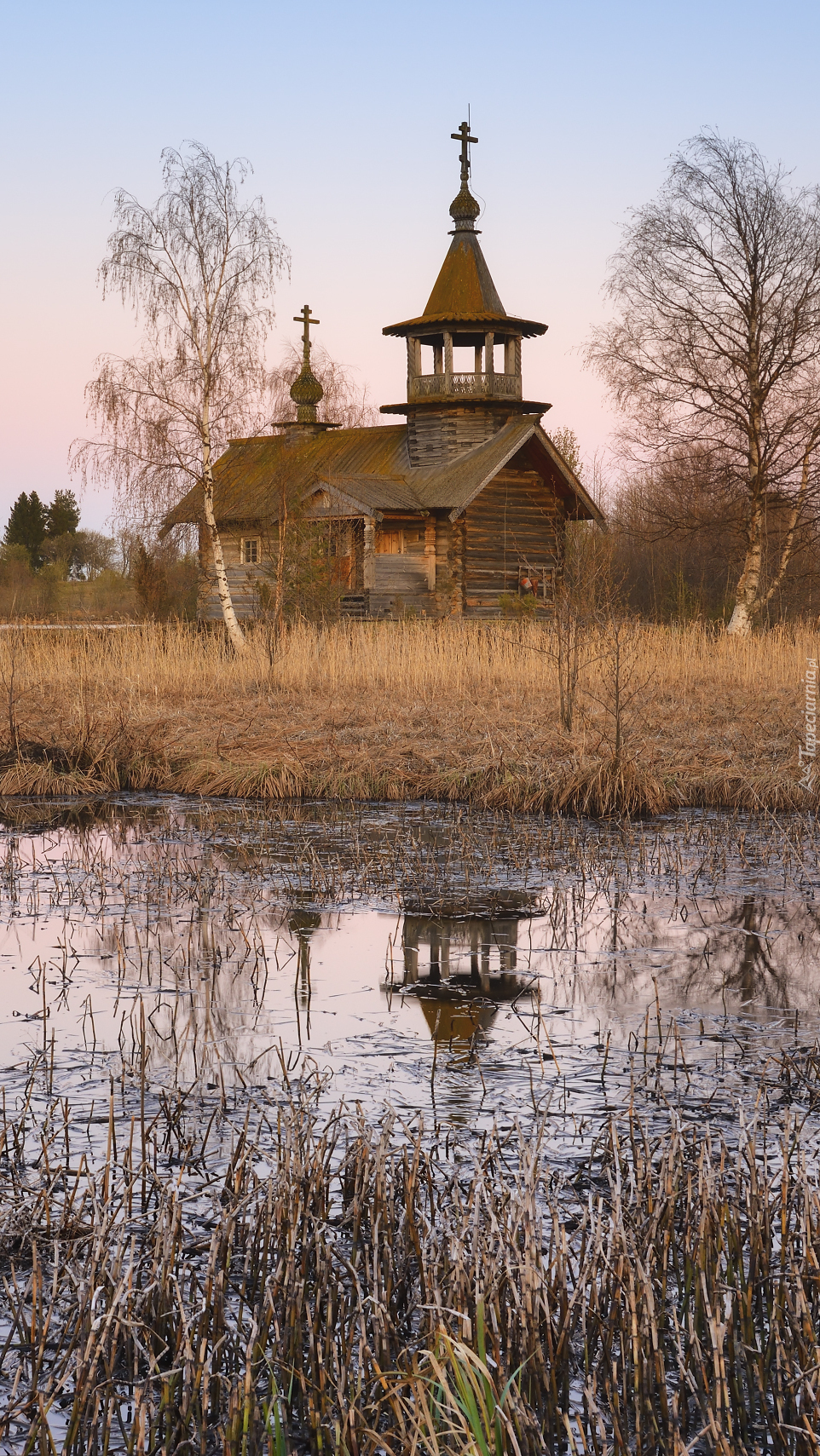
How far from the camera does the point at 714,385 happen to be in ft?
74.0

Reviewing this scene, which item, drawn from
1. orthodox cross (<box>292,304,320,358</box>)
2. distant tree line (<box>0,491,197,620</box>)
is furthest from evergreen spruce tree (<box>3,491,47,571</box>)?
orthodox cross (<box>292,304,320,358</box>)

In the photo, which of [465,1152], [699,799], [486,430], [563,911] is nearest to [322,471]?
[486,430]

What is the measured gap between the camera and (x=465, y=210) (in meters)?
29.2

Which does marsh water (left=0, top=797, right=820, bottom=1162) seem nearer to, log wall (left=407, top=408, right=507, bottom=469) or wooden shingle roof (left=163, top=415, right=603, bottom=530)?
wooden shingle roof (left=163, top=415, right=603, bottom=530)

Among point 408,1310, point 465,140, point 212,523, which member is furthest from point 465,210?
point 408,1310

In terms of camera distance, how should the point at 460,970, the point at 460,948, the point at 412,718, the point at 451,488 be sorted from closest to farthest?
1. the point at 460,970
2. the point at 460,948
3. the point at 412,718
4. the point at 451,488

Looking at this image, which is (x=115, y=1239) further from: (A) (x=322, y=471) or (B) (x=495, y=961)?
(A) (x=322, y=471)

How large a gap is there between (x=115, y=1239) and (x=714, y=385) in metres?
21.8

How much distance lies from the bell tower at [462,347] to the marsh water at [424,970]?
801 inches

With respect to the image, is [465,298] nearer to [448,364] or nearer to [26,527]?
[448,364]

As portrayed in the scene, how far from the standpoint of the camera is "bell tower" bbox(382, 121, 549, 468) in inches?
1096

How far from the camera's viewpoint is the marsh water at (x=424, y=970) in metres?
4.02

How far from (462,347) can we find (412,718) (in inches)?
739

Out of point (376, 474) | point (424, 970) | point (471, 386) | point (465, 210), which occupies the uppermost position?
point (465, 210)
